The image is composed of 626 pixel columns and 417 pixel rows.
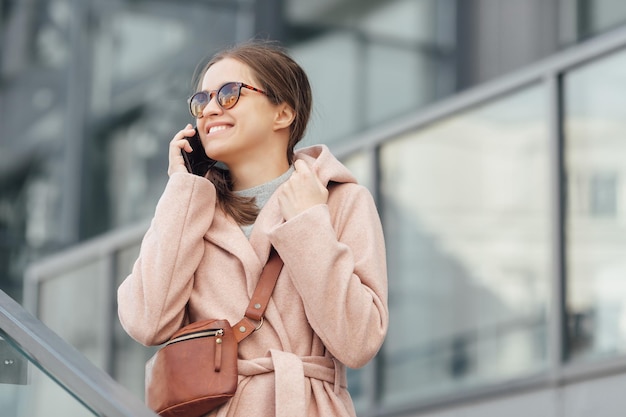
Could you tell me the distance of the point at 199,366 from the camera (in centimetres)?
283

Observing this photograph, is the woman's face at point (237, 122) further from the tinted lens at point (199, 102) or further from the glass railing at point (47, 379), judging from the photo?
the glass railing at point (47, 379)

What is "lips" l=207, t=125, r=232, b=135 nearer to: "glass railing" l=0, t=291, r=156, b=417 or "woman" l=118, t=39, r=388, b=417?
"woman" l=118, t=39, r=388, b=417

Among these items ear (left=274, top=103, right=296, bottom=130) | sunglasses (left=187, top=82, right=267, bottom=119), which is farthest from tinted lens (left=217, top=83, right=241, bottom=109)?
ear (left=274, top=103, right=296, bottom=130)

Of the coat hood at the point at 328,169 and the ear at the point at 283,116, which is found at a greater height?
the ear at the point at 283,116

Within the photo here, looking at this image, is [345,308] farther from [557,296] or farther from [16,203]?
[16,203]

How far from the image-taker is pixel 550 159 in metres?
6.68

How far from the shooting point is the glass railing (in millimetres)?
2455

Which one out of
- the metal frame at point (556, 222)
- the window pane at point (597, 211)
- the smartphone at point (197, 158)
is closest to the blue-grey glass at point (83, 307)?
the metal frame at point (556, 222)

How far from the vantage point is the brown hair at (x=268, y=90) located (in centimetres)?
309

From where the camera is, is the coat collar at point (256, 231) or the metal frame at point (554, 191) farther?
the metal frame at point (554, 191)

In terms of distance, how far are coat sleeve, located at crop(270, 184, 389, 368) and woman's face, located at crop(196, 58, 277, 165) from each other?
0.26 m

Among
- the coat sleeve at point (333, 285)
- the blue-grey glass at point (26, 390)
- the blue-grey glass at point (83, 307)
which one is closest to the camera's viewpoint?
the blue-grey glass at point (26, 390)

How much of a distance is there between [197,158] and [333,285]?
0.57 meters

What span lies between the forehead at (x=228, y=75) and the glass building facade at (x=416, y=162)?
0.61 metres
